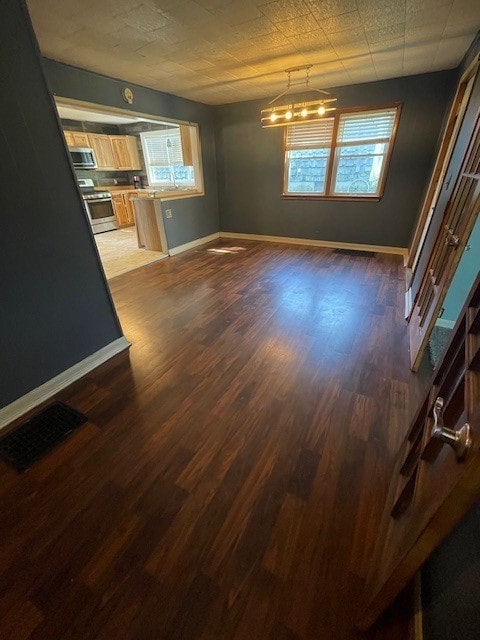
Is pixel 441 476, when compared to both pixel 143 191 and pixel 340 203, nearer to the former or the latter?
pixel 340 203

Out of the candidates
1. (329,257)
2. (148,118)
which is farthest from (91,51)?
(329,257)

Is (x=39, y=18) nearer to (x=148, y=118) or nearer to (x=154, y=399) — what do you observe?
(x=148, y=118)

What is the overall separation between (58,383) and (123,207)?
21.7 feet

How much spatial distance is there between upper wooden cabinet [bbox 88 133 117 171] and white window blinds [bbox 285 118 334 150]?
192 inches

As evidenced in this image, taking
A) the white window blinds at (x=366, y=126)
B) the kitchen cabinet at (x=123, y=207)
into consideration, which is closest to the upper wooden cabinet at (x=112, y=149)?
the kitchen cabinet at (x=123, y=207)

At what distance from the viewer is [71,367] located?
2078mm

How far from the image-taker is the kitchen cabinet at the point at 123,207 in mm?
7116

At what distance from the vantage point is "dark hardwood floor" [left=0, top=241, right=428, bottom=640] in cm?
98

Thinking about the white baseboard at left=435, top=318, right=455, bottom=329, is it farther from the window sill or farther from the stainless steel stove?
the stainless steel stove

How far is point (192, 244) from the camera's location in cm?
552

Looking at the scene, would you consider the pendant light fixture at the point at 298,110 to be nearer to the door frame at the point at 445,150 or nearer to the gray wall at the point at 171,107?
the door frame at the point at 445,150

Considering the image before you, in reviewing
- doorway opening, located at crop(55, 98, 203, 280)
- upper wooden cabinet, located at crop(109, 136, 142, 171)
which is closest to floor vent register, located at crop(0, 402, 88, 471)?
doorway opening, located at crop(55, 98, 203, 280)

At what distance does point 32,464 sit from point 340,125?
5.68 meters

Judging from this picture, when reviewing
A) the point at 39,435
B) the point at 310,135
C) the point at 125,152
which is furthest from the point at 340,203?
the point at 125,152
